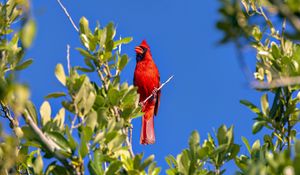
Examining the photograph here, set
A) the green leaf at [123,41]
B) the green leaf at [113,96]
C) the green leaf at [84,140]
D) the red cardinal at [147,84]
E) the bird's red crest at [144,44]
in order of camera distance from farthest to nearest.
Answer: the bird's red crest at [144,44] < the red cardinal at [147,84] < the green leaf at [123,41] < the green leaf at [113,96] < the green leaf at [84,140]

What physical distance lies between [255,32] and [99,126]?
3.53 feet

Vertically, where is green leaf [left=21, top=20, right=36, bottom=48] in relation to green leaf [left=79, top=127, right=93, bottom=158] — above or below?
below

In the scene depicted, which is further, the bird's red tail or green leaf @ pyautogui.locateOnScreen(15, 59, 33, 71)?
the bird's red tail

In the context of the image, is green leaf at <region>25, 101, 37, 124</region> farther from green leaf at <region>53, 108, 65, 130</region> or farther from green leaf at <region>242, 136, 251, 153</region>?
green leaf at <region>242, 136, 251, 153</region>

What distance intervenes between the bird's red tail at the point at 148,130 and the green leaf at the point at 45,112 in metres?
4.26

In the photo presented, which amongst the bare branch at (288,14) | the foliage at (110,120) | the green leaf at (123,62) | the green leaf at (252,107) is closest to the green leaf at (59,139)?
the foliage at (110,120)

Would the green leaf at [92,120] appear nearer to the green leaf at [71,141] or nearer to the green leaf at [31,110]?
the green leaf at [71,141]

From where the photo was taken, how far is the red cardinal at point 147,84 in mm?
6939

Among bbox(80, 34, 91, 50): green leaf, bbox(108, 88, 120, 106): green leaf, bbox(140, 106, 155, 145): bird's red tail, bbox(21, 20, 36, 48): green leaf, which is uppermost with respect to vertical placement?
bbox(140, 106, 155, 145): bird's red tail

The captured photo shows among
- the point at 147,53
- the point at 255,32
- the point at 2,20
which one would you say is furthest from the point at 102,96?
the point at 147,53

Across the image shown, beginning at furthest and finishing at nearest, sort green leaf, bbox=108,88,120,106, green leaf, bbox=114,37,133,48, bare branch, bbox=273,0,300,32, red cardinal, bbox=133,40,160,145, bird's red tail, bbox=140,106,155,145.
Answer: red cardinal, bbox=133,40,160,145 < bird's red tail, bbox=140,106,155,145 < green leaf, bbox=114,37,133,48 < green leaf, bbox=108,88,120,106 < bare branch, bbox=273,0,300,32

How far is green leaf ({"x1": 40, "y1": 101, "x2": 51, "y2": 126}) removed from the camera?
2.56m

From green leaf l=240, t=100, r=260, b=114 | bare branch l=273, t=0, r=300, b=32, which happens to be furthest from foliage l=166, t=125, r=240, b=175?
bare branch l=273, t=0, r=300, b=32

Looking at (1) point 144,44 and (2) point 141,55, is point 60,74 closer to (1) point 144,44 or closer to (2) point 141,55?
(2) point 141,55
